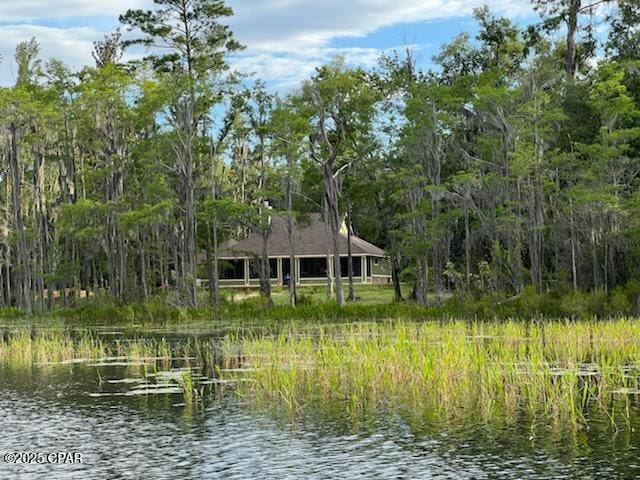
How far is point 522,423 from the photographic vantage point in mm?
13125

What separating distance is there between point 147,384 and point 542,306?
18199 millimetres

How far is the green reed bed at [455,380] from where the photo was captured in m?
14.0

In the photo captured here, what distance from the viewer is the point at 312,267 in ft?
209

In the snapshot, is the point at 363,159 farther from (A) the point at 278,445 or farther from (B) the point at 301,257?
(A) the point at 278,445

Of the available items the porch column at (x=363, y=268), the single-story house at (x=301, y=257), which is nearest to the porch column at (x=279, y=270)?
the single-story house at (x=301, y=257)

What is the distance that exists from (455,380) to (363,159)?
3467 cm

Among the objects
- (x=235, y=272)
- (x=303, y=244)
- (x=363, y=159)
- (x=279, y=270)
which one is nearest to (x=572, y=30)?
(x=363, y=159)

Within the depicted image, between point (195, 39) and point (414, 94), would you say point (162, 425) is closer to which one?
point (414, 94)

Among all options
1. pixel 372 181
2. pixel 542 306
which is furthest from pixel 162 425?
pixel 372 181

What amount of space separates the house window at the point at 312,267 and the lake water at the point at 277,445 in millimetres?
47721

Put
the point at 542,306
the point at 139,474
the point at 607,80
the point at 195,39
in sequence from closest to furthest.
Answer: the point at 139,474, the point at 542,306, the point at 607,80, the point at 195,39

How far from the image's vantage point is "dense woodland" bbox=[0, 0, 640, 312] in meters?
36.9

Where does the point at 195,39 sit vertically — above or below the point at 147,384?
above

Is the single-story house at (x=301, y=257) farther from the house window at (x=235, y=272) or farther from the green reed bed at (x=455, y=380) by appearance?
the green reed bed at (x=455, y=380)
